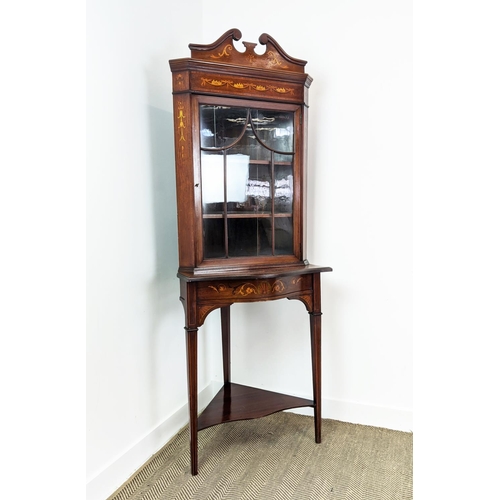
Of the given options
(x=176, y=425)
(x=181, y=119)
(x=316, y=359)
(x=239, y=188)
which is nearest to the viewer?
(x=181, y=119)

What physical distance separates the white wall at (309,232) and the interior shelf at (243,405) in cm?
21

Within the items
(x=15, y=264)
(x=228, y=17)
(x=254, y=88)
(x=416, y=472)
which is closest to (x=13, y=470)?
(x=15, y=264)

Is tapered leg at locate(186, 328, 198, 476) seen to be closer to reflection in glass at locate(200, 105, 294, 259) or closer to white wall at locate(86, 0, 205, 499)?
white wall at locate(86, 0, 205, 499)

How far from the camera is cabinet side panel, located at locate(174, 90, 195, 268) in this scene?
1.54 m

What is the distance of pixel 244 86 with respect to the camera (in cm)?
159

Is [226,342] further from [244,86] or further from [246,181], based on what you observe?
[244,86]

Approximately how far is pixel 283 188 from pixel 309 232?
37 cm

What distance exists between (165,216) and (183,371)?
28.9 inches

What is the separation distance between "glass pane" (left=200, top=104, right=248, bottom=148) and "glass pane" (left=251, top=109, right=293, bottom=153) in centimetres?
6

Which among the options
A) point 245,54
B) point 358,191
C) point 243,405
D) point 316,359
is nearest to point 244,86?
point 245,54

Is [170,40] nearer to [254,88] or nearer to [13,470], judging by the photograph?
[254,88]

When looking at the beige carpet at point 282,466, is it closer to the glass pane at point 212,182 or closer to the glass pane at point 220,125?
the glass pane at point 212,182

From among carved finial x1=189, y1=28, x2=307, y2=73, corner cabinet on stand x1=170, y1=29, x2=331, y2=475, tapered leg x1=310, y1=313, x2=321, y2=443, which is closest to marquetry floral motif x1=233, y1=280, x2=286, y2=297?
corner cabinet on stand x1=170, y1=29, x2=331, y2=475

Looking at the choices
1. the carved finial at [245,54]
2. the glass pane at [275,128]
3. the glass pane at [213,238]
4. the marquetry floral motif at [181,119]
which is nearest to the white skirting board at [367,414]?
the glass pane at [213,238]
